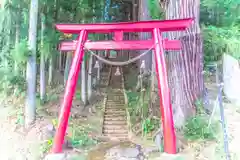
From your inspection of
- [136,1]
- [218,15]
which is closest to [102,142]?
[218,15]

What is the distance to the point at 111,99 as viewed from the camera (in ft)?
33.7

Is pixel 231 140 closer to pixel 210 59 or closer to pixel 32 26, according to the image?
pixel 210 59

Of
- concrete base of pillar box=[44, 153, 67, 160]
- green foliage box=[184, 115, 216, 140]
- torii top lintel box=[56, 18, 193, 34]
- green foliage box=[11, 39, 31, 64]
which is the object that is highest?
torii top lintel box=[56, 18, 193, 34]

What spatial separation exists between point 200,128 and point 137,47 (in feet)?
8.15

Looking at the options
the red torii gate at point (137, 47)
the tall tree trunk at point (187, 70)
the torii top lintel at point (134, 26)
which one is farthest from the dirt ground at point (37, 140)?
the torii top lintel at point (134, 26)

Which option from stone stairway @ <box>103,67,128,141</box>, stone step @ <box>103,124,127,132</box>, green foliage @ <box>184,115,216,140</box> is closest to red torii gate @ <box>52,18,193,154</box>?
green foliage @ <box>184,115,216,140</box>

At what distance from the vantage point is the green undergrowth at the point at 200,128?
587cm

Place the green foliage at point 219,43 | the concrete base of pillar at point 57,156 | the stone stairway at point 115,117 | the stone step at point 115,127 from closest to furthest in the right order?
1. the concrete base of pillar at point 57,156
2. the stone stairway at point 115,117
3. the stone step at point 115,127
4. the green foliage at point 219,43

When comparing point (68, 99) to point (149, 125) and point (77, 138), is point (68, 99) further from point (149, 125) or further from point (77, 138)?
point (149, 125)

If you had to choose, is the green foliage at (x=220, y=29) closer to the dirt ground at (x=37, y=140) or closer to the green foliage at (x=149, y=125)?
the dirt ground at (x=37, y=140)

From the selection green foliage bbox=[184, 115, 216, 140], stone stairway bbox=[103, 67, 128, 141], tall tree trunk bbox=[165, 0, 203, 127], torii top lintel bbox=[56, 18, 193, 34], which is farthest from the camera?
stone stairway bbox=[103, 67, 128, 141]

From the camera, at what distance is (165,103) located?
5.29 m

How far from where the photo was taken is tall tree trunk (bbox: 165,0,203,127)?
6316 mm

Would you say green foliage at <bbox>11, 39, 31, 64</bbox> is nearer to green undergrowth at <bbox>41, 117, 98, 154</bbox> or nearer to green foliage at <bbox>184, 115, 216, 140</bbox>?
green undergrowth at <bbox>41, 117, 98, 154</bbox>
